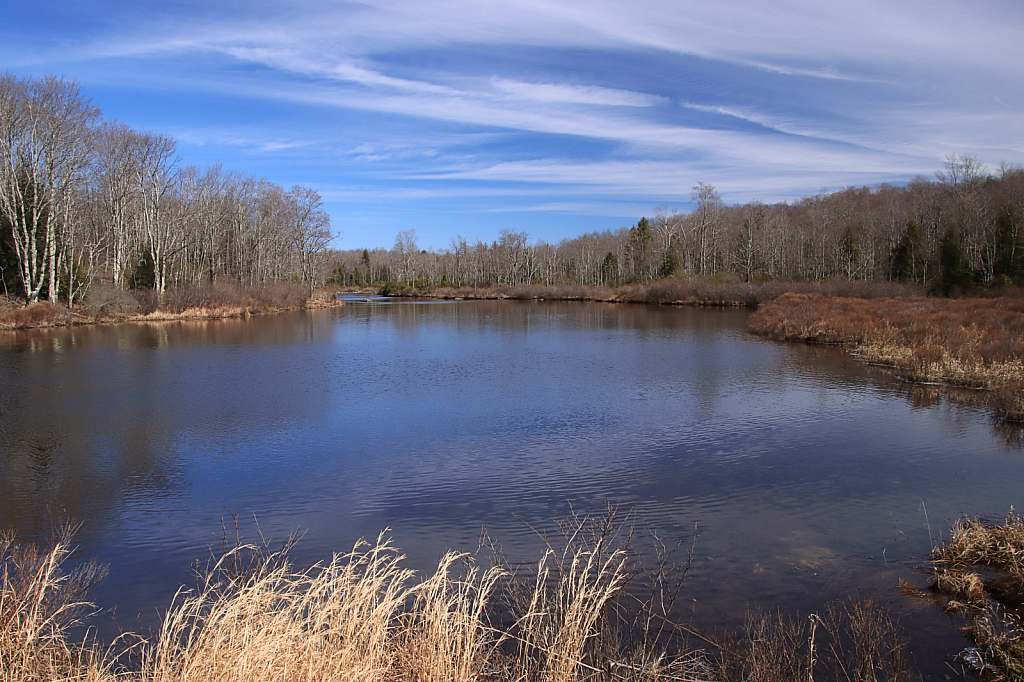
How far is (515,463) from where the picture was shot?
10703 mm

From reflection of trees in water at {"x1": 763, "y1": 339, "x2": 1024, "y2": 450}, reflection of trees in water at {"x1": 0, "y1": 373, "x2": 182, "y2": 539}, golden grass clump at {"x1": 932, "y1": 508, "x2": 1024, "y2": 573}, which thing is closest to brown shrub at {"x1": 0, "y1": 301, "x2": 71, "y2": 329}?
reflection of trees in water at {"x1": 0, "y1": 373, "x2": 182, "y2": 539}

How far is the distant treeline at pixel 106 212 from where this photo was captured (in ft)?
108

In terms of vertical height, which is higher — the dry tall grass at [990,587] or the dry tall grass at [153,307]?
the dry tall grass at [153,307]

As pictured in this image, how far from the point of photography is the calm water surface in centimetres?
716

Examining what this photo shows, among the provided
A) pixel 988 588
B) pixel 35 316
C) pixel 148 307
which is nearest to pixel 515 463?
pixel 988 588

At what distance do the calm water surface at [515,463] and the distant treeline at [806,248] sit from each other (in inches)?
1524

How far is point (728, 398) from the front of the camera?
16.1 m

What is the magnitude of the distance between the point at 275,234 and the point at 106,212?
746 inches

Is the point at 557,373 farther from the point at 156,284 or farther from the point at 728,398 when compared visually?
the point at 156,284

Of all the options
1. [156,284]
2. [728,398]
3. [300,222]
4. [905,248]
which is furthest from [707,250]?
[728,398]

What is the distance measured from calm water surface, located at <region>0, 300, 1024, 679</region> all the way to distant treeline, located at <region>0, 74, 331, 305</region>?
17.6 meters

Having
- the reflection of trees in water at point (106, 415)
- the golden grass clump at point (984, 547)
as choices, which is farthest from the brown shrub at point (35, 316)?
the golden grass clump at point (984, 547)

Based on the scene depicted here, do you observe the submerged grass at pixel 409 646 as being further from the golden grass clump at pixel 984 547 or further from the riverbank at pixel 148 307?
the riverbank at pixel 148 307

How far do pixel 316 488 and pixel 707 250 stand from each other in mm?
78674
